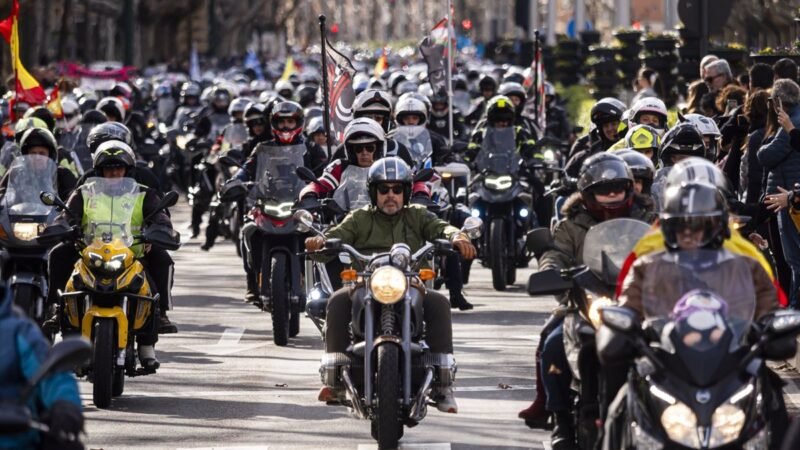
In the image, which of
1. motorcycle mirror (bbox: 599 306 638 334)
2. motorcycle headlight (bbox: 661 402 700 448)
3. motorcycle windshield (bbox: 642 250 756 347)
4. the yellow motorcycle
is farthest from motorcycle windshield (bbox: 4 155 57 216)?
motorcycle headlight (bbox: 661 402 700 448)

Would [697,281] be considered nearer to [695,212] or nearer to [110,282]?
[695,212]

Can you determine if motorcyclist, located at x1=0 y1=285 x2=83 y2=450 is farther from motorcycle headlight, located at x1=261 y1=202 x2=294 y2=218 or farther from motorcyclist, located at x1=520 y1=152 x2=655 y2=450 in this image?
motorcycle headlight, located at x1=261 y1=202 x2=294 y2=218

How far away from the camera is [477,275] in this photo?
22.6m

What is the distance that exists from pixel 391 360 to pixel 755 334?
2904 mm

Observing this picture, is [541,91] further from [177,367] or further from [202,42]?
[202,42]

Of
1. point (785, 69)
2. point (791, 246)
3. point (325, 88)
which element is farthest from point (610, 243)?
point (325, 88)

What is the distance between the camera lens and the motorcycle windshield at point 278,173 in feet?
56.5

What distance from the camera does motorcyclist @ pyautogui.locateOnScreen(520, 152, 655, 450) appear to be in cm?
1027

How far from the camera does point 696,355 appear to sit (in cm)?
817

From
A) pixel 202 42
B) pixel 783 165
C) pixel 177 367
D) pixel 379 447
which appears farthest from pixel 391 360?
pixel 202 42

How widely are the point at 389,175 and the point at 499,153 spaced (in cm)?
898

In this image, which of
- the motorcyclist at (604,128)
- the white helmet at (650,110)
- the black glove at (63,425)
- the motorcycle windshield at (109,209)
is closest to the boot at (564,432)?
the black glove at (63,425)

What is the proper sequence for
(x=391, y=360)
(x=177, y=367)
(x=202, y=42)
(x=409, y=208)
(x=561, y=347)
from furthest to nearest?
(x=202, y=42)
(x=177, y=367)
(x=409, y=208)
(x=391, y=360)
(x=561, y=347)

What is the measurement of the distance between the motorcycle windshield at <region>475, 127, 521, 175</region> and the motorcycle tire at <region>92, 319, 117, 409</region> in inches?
335
